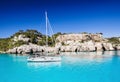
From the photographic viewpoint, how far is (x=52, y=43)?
10594 centimetres

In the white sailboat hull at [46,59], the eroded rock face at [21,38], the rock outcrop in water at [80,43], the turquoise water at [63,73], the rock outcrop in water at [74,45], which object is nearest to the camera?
the turquoise water at [63,73]

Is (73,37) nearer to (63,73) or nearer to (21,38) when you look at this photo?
(21,38)

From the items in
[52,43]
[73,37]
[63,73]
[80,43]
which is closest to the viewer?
[63,73]

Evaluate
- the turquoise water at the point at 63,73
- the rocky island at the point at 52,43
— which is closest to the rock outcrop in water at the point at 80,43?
Answer: the rocky island at the point at 52,43

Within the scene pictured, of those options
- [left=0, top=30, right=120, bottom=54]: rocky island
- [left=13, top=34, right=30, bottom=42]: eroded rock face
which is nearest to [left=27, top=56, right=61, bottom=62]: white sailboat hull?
[left=0, top=30, right=120, bottom=54]: rocky island

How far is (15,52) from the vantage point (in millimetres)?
85312

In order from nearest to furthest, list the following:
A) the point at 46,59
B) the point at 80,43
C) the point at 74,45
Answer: the point at 46,59, the point at 74,45, the point at 80,43

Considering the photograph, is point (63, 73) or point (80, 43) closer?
point (63, 73)

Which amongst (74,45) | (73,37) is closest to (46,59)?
(74,45)

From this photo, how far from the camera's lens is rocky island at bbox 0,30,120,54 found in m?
86.3

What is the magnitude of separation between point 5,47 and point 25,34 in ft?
38.5

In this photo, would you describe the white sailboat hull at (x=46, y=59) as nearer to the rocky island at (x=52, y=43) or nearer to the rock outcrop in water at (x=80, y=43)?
the rocky island at (x=52, y=43)

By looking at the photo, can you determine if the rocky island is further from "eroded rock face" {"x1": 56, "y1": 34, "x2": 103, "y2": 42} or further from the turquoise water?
the turquoise water

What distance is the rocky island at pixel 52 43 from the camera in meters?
86.3
